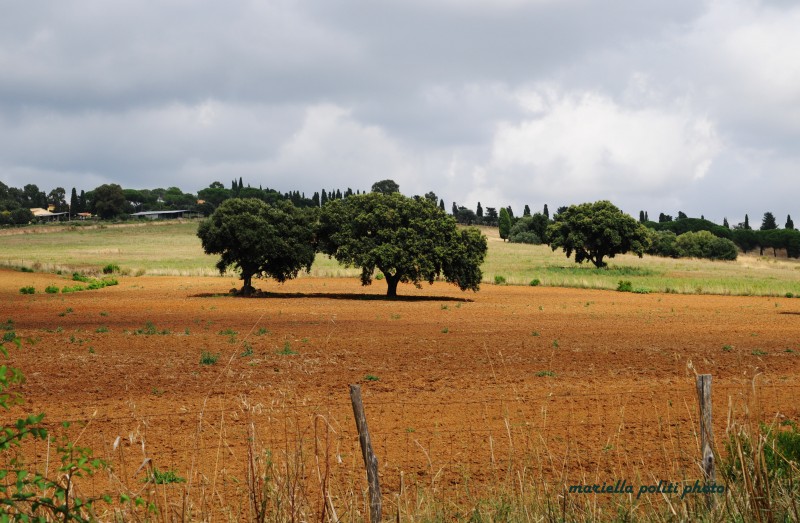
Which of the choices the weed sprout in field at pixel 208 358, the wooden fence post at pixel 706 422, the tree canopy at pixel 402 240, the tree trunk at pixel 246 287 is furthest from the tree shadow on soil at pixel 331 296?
the wooden fence post at pixel 706 422

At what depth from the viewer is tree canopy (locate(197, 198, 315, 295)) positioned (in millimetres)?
46312

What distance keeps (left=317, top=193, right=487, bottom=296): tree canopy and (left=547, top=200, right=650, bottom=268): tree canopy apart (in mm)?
37671

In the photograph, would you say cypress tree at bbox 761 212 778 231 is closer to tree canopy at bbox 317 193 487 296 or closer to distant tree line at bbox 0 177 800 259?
distant tree line at bbox 0 177 800 259

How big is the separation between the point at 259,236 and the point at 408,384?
29.7 meters

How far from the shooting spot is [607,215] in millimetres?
83062

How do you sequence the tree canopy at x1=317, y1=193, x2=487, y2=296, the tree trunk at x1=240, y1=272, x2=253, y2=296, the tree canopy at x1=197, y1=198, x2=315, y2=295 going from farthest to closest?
the tree trunk at x1=240, y1=272, x2=253, y2=296
the tree canopy at x1=197, y1=198, x2=315, y2=295
the tree canopy at x1=317, y1=193, x2=487, y2=296

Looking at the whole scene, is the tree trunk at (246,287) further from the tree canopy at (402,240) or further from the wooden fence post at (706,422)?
the wooden fence post at (706,422)

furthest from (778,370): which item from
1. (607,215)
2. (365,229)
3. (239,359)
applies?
(607,215)

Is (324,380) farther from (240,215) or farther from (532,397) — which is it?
(240,215)

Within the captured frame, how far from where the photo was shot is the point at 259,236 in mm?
46062

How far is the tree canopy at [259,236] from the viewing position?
46.3 meters

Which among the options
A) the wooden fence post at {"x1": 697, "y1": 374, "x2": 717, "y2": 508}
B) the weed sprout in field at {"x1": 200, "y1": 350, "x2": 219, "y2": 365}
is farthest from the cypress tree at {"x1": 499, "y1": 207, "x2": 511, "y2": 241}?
the wooden fence post at {"x1": 697, "y1": 374, "x2": 717, "y2": 508}

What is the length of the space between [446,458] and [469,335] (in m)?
16.2

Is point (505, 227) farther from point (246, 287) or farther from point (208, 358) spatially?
point (208, 358)
